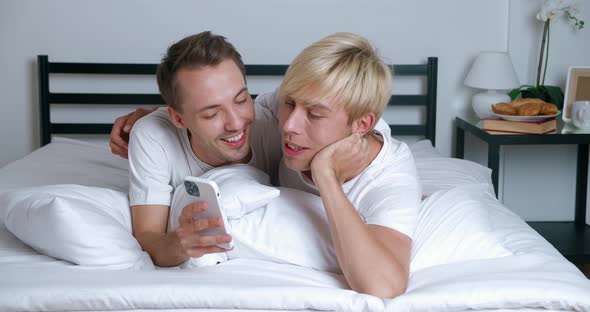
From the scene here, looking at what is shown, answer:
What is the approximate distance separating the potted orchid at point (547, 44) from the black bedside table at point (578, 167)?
0.40 feet

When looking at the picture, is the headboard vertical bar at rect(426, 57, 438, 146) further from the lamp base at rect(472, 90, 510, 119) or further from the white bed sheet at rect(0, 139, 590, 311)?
the white bed sheet at rect(0, 139, 590, 311)

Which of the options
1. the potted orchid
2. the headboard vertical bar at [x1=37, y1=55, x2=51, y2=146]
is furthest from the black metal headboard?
the potted orchid

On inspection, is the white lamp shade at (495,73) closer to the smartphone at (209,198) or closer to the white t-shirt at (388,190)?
the white t-shirt at (388,190)

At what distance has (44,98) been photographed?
9.97 feet

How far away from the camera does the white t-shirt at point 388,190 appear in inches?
56.3

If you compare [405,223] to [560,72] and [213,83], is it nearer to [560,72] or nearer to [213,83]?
[213,83]

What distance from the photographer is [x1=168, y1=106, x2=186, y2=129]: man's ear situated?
5.53ft

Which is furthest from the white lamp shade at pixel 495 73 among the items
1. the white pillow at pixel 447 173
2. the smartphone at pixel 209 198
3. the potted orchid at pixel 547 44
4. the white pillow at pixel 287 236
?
the smartphone at pixel 209 198

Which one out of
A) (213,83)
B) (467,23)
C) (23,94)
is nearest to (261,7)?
(467,23)

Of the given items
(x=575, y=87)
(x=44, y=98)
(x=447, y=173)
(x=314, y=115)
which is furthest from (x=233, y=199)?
(x=575, y=87)

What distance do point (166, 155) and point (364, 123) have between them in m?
0.50

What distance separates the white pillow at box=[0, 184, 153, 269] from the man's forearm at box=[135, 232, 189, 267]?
26 mm

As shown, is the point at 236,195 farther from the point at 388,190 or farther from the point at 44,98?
the point at 44,98

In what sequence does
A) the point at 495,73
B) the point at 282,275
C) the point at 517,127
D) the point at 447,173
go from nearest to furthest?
1. the point at 282,275
2. the point at 447,173
3. the point at 517,127
4. the point at 495,73
